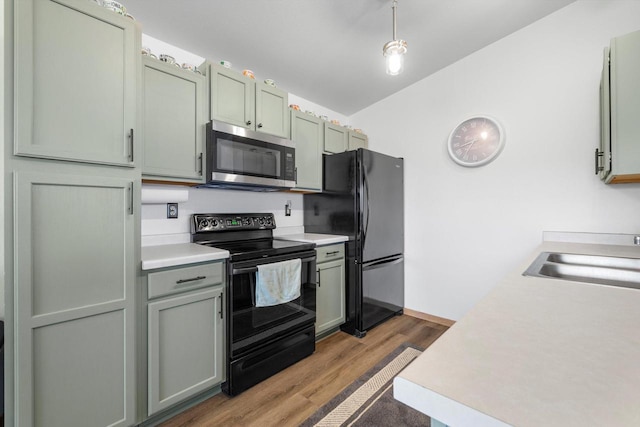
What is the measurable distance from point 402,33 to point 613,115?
4.86ft

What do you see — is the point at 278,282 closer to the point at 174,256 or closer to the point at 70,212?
the point at 174,256

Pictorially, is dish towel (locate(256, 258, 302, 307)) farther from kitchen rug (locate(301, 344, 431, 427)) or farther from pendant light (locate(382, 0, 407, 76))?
pendant light (locate(382, 0, 407, 76))

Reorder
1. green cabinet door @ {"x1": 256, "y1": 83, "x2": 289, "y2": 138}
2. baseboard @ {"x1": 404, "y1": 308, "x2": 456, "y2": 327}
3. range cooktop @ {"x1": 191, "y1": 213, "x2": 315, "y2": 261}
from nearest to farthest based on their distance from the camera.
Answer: range cooktop @ {"x1": 191, "y1": 213, "x2": 315, "y2": 261} < green cabinet door @ {"x1": 256, "y1": 83, "x2": 289, "y2": 138} < baseboard @ {"x1": 404, "y1": 308, "x2": 456, "y2": 327}

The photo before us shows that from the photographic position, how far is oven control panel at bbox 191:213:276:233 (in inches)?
84.9

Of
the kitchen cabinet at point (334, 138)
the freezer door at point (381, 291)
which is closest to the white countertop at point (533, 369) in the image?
the freezer door at point (381, 291)

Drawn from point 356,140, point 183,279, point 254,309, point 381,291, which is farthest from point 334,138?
point 183,279

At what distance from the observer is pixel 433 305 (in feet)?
9.55

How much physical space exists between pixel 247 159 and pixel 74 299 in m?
1.28

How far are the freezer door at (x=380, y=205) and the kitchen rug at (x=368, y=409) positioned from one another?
3.24 feet

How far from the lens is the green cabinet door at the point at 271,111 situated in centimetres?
223

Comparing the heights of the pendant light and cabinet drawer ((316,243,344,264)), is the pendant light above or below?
above

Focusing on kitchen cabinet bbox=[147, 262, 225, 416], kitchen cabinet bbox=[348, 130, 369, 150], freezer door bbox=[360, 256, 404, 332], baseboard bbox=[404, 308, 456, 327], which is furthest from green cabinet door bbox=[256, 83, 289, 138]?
baseboard bbox=[404, 308, 456, 327]

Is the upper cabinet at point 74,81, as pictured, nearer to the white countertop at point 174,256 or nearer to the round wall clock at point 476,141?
the white countertop at point 174,256

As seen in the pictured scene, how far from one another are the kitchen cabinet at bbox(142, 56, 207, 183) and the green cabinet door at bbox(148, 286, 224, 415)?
31.4 inches
